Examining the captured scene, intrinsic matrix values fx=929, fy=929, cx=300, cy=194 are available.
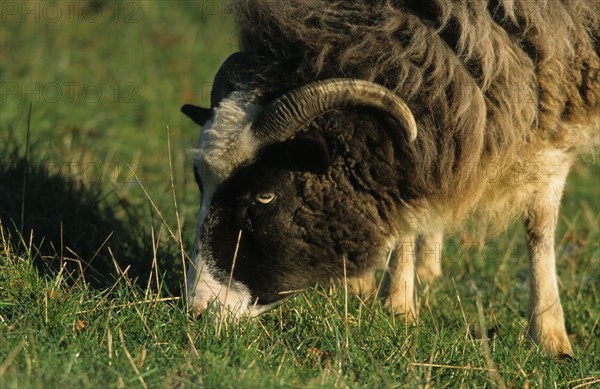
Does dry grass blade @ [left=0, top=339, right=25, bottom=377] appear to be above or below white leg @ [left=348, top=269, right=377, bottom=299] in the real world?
above

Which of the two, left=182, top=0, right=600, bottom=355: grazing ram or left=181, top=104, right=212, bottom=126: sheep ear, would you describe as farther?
left=181, top=104, right=212, bottom=126: sheep ear

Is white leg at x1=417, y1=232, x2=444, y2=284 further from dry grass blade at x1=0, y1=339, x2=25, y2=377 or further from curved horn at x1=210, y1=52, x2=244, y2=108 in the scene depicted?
dry grass blade at x1=0, y1=339, x2=25, y2=377

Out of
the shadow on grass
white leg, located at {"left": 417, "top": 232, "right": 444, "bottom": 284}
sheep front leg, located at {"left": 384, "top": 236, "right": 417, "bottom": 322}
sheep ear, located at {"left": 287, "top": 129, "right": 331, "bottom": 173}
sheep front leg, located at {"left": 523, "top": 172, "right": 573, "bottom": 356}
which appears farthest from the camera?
white leg, located at {"left": 417, "top": 232, "right": 444, "bottom": 284}

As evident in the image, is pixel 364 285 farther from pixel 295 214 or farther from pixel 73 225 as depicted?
pixel 73 225

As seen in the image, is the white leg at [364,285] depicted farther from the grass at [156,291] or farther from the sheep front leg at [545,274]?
the sheep front leg at [545,274]

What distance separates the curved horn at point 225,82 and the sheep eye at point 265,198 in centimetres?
56

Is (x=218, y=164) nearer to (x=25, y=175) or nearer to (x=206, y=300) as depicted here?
(x=206, y=300)

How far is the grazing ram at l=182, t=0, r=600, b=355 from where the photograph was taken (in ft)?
15.2

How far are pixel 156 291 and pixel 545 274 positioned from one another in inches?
95.0

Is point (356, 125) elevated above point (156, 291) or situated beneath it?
elevated above

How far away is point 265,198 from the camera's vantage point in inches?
186

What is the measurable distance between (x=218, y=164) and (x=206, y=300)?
694 mm
